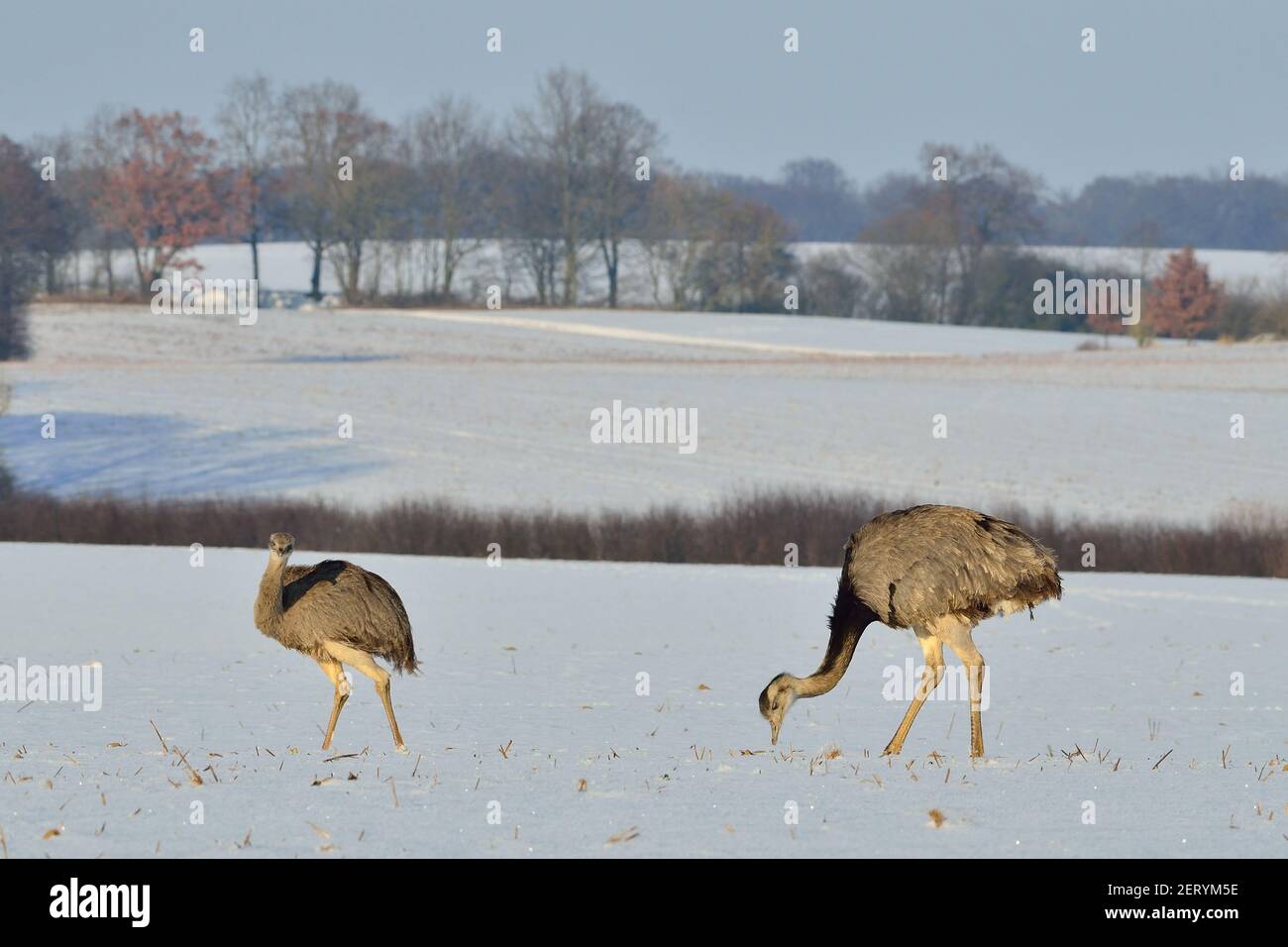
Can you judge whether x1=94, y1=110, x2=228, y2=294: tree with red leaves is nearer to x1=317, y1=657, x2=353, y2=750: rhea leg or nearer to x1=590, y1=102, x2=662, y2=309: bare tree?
x1=590, y1=102, x2=662, y2=309: bare tree

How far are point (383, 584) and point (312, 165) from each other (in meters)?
82.6

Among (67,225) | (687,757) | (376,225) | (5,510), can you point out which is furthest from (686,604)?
(376,225)

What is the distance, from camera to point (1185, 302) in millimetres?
102750

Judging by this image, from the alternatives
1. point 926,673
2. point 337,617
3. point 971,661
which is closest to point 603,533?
point 926,673

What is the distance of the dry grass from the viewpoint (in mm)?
31047

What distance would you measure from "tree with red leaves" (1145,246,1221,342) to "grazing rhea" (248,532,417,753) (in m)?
95.2

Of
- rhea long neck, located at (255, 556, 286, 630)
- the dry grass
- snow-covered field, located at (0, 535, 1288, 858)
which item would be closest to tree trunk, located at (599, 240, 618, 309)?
the dry grass

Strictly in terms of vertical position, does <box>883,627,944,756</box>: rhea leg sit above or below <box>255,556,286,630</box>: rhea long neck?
below

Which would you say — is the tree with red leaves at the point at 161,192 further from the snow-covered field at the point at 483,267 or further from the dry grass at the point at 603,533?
the dry grass at the point at 603,533

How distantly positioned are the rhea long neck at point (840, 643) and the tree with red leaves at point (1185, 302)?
308 feet

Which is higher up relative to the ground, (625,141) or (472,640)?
(625,141)

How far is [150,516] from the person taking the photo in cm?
3259

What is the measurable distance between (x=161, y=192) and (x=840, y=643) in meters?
79.5

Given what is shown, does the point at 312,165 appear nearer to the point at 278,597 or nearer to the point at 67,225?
the point at 67,225
